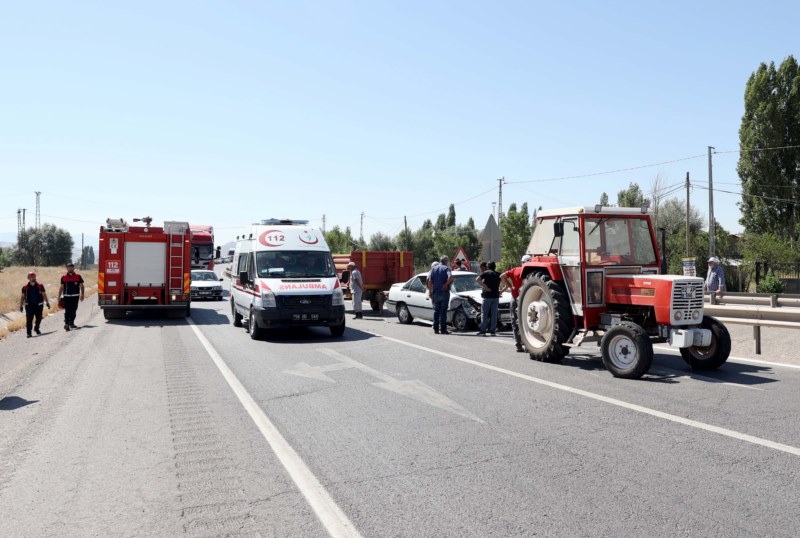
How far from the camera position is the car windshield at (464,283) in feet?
56.0

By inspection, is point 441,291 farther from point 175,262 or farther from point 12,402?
point 175,262

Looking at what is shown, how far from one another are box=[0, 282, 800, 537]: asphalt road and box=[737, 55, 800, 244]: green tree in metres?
35.3

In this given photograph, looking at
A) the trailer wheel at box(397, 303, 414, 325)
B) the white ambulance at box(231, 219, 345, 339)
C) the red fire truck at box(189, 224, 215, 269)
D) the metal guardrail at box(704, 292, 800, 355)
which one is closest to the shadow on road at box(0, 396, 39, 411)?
the white ambulance at box(231, 219, 345, 339)

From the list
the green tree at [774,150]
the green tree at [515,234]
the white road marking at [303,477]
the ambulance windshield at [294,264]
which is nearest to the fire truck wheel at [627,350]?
the white road marking at [303,477]

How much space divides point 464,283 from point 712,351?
8.18 metres

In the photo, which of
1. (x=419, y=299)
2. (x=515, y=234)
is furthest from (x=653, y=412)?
(x=515, y=234)

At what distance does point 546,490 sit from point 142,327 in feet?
52.5

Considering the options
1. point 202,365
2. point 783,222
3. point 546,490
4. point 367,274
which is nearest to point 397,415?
point 546,490

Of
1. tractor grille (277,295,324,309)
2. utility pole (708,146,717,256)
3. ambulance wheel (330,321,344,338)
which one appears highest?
utility pole (708,146,717,256)

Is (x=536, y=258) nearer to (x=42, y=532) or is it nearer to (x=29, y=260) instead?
(x=42, y=532)

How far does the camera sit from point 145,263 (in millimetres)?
20969

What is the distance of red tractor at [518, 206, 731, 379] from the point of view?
9352mm

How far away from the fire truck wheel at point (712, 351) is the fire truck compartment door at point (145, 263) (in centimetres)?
1629

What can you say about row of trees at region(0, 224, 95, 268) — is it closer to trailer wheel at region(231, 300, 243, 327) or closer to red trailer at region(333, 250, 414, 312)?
red trailer at region(333, 250, 414, 312)
